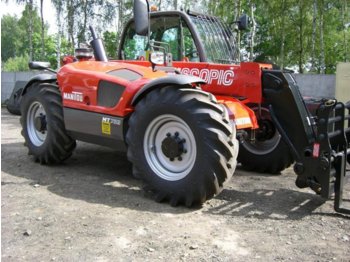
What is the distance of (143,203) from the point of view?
4512 mm

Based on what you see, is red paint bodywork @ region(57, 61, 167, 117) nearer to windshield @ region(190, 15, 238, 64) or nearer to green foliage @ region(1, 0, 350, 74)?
windshield @ region(190, 15, 238, 64)

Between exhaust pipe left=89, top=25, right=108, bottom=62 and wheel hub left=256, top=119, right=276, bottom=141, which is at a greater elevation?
exhaust pipe left=89, top=25, right=108, bottom=62

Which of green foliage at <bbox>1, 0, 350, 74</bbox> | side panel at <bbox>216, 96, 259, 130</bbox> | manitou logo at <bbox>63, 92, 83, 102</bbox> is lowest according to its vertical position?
side panel at <bbox>216, 96, 259, 130</bbox>

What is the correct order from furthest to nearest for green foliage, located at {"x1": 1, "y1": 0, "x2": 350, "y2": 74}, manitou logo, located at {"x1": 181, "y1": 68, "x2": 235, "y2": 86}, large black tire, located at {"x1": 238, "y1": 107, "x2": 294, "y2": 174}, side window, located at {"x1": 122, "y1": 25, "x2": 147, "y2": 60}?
green foliage, located at {"x1": 1, "y1": 0, "x2": 350, "y2": 74} < side window, located at {"x1": 122, "y1": 25, "x2": 147, "y2": 60} < large black tire, located at {"x1": 238, "y1": 107, "x2": 294, "y2": 174} < manitou logo, located at {"x1": 181, "y1": 68, "x2": 235, "y2": 86}

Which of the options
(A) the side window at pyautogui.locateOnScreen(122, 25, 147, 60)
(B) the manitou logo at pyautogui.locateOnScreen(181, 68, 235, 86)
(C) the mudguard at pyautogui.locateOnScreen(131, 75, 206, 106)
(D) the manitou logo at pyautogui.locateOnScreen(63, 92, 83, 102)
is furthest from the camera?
(A) the side window at pyautogui.locateOnScreen(122, 25, 147, 60)

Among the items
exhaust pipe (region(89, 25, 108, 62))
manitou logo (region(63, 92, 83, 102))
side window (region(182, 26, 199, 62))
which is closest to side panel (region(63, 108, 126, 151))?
manitou logo (region(63, 92, 83, 102))

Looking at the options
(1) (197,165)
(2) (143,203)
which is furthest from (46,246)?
(1) (197,165)

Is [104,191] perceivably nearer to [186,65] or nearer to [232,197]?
[232,197]

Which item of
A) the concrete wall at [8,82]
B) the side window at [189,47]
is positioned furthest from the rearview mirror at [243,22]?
the concrete wall at [8,82]

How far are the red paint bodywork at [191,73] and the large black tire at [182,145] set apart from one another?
40cm

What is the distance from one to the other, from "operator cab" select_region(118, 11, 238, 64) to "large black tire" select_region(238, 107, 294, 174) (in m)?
1.06

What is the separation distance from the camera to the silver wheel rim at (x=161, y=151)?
4.52 metres

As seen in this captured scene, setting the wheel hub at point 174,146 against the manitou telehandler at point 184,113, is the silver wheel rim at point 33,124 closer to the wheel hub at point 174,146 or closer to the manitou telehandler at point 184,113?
the manitou telehandler at point 184,113

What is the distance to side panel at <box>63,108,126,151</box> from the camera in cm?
509
